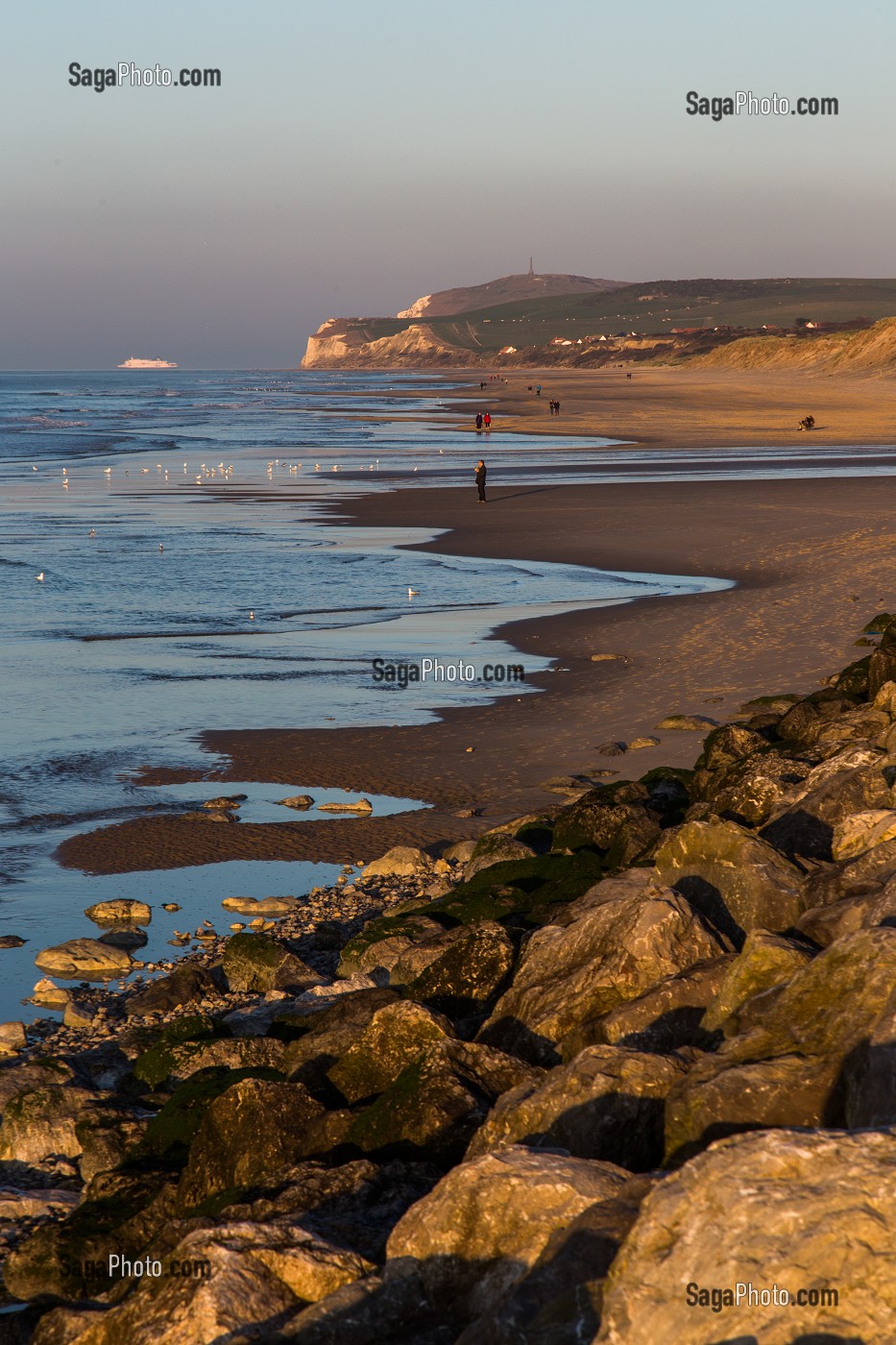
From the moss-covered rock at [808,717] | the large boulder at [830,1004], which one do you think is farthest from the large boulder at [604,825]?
the large boulder at [830,1004]

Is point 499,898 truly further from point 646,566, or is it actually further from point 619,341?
point 619,341

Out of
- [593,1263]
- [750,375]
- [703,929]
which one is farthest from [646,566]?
[750,375]

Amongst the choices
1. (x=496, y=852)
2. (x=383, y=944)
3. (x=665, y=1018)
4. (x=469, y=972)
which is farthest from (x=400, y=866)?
(x=665, y=1018)

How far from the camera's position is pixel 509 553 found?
31141mm

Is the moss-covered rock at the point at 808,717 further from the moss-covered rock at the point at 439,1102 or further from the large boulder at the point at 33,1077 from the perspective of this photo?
the large boulder at the point at 33,1077

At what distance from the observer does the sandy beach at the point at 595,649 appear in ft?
43.8

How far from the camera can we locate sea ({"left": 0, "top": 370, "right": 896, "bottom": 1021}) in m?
12.5

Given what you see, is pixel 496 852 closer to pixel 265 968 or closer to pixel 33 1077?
pixel 265 968

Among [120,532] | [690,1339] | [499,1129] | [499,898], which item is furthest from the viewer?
[120,532]

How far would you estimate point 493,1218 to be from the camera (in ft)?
15.6

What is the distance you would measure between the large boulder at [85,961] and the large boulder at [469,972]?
2.57m

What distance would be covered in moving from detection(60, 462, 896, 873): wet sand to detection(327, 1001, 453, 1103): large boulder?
5.32m

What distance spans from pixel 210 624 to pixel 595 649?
677cm

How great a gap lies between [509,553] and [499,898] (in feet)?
69.9
